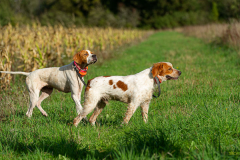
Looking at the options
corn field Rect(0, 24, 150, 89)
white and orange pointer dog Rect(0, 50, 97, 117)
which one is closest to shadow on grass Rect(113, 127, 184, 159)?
white and orange pointer dog Rect(0, 50, 97, 117)

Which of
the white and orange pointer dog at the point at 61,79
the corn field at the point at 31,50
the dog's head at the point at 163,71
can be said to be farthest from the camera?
the corn field at the point at 31,50

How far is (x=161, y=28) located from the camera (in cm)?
6103

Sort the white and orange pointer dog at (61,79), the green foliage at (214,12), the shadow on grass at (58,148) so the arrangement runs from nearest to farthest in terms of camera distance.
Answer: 1. the shadow on grass at (58,148)
2. the white and orange pointer dog at (61,79)
3. the green foliage at (214,12)

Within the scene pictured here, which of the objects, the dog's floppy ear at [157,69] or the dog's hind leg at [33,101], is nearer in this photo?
the dog's floppy ear at [157,69]

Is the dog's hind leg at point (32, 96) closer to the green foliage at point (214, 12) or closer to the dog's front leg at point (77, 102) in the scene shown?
the dog's front leg at point (77, 102)

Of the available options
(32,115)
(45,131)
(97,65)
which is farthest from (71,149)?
(97,65)

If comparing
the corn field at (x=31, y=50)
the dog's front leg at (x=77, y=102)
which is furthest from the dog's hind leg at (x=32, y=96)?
the corn field at (x=31, y=50)

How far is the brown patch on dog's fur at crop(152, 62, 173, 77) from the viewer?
3766 millimetres

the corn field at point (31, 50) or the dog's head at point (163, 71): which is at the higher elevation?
the corn field at point (31, 50)

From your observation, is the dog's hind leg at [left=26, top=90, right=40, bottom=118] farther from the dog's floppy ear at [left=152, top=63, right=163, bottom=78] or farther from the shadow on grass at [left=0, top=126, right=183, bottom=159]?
the dog's floppy ear at [left=152, top=63, right=163, bottom=78]

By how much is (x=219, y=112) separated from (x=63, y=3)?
54247 mm

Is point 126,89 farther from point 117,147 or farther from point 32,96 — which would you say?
point 32,96

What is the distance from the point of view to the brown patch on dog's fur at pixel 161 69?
3766 mm

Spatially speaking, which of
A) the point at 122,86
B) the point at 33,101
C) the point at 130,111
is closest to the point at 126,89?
the point at 122,86
